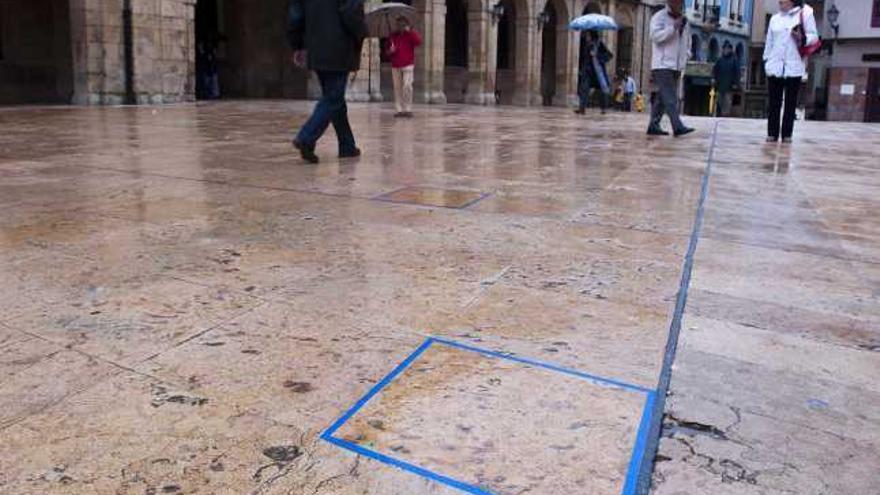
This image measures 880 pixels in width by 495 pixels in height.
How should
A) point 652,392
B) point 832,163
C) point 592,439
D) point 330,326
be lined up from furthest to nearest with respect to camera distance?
1. point 832,163
2. point 330,326
3. point 652,392
4. point 592,439

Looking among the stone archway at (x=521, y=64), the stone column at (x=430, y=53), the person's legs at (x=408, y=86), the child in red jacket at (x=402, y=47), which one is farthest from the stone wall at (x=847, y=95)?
the child in red jacket at (x=402, y=47)

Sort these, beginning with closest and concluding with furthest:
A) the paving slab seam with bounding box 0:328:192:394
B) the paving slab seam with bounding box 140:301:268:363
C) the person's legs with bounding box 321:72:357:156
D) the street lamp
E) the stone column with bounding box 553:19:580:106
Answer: the paving slab seam with bounding box 0:328:192:394 → the paving slab seam with bounding box 140:301:268:363 → the person's legs with bounding box 321:72:357:156 → the stone column with bounding box 553:19:580:106 → the street lamp

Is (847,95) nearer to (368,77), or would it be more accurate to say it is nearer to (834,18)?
(834,18)

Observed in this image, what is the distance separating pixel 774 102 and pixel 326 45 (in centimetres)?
552

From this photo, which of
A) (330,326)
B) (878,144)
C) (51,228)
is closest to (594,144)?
(878,144)

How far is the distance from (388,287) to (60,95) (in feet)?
53.0

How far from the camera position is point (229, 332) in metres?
2.18

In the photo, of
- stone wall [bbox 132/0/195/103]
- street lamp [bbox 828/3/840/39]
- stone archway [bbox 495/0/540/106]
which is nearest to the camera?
stone wall [bbox 132/0/195/103]

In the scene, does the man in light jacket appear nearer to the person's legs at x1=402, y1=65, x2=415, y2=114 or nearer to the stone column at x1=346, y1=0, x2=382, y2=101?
the person's legs at x1=402, y1=65, x2=415, y2=114

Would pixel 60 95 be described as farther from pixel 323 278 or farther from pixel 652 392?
pixel 652 392

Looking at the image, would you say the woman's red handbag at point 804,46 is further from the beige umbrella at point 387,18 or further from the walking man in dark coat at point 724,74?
the walking man in dark coat at point 724,74

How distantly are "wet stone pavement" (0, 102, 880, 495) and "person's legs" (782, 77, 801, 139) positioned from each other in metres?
4.38

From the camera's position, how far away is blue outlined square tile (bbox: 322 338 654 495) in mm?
1484

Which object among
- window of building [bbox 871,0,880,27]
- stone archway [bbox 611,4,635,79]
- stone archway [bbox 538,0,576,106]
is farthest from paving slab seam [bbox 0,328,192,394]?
window of building [bbox 871,0,880,27]
